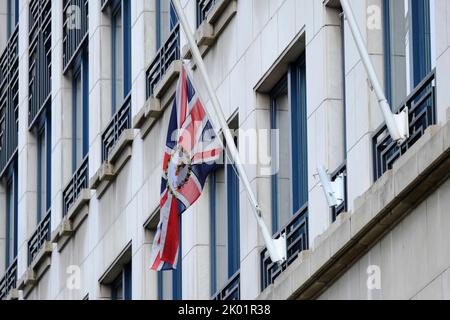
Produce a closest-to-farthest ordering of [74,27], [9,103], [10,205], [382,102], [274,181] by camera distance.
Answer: [382,102]
[274,181]
[74,27]
[10,205]
[9,103]

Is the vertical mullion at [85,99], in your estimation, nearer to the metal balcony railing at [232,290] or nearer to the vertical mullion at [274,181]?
the metal balcony railing at [232,290]

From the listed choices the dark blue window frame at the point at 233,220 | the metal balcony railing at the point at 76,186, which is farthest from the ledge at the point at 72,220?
the dark blue window frame at the point at 233,220

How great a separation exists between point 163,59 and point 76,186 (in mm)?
7039

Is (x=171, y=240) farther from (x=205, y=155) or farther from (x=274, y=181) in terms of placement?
(x=274, y=181)

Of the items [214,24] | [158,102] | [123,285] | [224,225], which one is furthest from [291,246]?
[123,285]

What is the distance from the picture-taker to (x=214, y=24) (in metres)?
31.4

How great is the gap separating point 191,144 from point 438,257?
29.0ft

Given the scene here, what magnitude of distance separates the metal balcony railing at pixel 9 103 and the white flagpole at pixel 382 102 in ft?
85.3

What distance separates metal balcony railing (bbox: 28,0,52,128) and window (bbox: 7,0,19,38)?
279 cm

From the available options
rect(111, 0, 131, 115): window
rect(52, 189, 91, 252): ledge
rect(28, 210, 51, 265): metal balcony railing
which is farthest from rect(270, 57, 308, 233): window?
rect(28, 210, 51, 265): metal balcony railing

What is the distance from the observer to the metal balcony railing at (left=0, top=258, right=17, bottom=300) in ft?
154

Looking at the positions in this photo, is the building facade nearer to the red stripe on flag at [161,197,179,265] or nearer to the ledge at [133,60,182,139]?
the ledge at [133,60,182,139]
